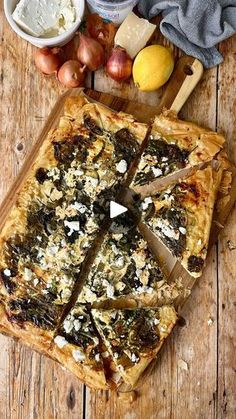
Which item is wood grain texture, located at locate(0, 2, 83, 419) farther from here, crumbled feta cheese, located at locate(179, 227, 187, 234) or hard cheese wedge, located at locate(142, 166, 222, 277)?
crumbled feta cheese, located at locate(179, 227, 187, 234)

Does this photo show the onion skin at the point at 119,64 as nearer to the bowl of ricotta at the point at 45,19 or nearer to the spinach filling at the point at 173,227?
the bowl of ricotta at the point at 45,19

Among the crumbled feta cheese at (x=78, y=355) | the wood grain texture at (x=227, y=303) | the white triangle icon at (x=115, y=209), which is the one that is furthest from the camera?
the wood grain texture at (x=227, y=303)

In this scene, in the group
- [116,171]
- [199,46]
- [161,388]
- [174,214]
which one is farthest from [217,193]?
[161,388]

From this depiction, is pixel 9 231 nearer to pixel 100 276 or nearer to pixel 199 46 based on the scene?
pixel 100 276

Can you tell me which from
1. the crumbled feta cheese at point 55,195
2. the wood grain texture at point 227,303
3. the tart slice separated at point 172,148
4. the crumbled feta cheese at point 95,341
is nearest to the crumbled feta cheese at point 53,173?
the crumbled feta cheese at point 55,195

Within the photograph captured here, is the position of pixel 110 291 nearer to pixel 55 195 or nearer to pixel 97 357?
pixel 97 357

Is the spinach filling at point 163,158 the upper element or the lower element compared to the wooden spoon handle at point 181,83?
lower

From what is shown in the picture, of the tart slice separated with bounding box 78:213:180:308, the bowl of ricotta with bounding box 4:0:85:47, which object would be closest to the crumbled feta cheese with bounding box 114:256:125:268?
the tart slice separated with bounding box 78:213:180:308

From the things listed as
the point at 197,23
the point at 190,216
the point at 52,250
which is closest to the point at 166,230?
the point at 190,216
